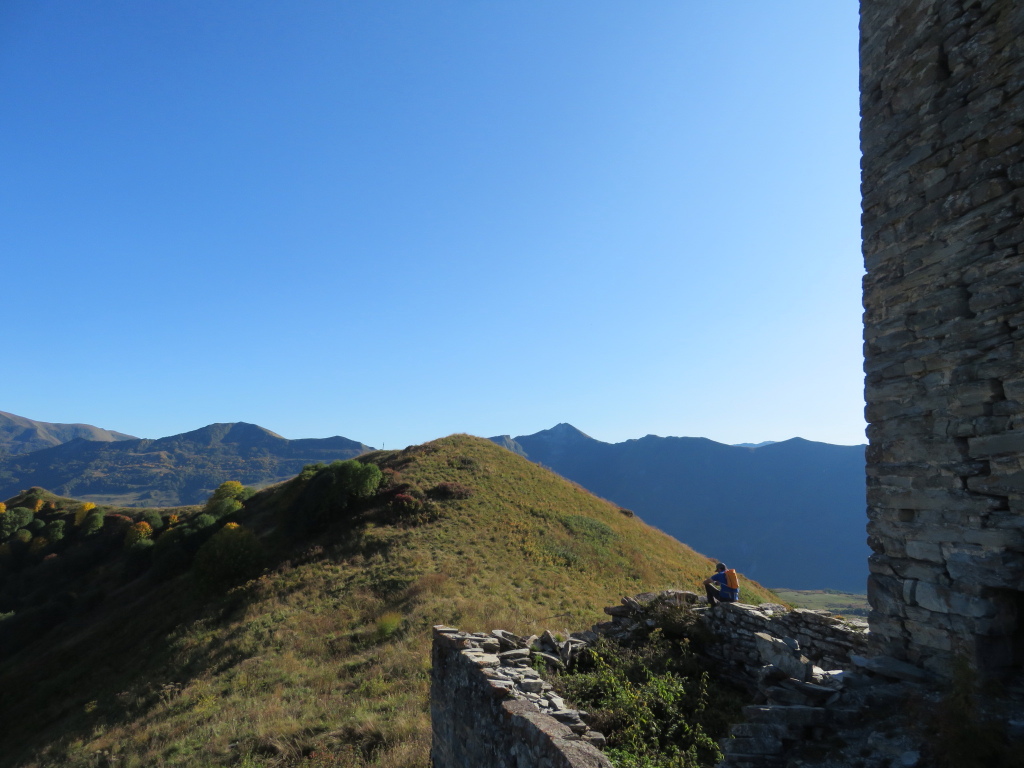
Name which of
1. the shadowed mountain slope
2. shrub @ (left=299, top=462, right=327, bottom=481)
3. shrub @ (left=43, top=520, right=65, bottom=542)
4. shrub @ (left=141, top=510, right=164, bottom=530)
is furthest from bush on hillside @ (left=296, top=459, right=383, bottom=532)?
the shadowed mountain slope

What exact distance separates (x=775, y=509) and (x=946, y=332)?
182658 millimetres

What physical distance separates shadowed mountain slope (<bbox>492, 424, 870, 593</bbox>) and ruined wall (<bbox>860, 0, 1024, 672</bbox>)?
143 metres

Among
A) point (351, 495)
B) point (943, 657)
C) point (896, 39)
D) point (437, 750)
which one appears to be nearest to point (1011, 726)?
point (943, 657)

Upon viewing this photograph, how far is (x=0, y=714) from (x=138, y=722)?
666 inches

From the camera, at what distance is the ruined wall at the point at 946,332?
415 centimetres

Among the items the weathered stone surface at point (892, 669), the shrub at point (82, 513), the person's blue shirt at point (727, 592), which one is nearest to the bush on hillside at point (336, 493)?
the person's blue shirt at point (727, 592)

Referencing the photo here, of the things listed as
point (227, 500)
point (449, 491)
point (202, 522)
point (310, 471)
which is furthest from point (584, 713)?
point (227, 500)

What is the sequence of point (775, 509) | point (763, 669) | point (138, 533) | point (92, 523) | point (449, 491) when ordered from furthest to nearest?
point (775, 509) → point (92, 523) → point (138, 533) → point (449, 491) → point (763, 669)

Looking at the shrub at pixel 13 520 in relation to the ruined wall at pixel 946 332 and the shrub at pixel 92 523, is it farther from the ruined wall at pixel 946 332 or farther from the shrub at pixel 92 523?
the ruined wall at pixel 946 332

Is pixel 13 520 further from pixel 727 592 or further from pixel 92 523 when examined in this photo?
pixel 727 592

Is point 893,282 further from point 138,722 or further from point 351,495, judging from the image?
point 351,495

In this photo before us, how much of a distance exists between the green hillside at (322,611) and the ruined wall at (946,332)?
7886mm

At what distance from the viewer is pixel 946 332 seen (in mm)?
4641

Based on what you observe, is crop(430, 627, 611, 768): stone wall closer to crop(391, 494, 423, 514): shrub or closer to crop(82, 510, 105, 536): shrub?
crop(391, 494, 423, 514): shrub
